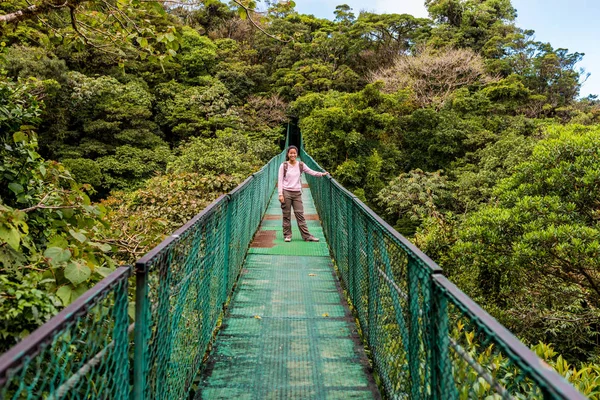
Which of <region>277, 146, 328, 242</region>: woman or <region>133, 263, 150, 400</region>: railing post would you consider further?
<region>277, 146, 328, 242</region>: woman

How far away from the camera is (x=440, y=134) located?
1964 cm

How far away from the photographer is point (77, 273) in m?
1.59

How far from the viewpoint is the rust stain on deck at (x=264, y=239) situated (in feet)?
19.9

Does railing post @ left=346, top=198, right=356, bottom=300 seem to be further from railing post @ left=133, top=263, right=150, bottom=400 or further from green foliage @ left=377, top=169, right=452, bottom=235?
green foliage @ left=377, top=169, right=452, bottom=235

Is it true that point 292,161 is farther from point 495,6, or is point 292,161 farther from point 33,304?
point 495,6

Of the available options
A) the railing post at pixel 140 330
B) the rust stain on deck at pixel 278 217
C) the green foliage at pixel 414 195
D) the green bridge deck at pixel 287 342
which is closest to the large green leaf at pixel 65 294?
the railing post at pixel 140 330

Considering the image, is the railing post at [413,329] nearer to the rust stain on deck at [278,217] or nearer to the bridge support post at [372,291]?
the bridge support post at [372,291]

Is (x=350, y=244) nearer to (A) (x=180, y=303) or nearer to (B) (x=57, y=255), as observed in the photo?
(A) (x=180, y=303)

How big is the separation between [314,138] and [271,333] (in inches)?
638

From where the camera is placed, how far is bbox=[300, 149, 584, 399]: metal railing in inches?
40.2

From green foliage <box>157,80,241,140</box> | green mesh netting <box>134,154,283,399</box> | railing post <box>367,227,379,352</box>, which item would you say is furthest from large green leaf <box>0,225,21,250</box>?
green foliage <box>157,80,241,140</box>

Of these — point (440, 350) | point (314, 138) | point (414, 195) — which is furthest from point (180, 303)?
point (314, 138)

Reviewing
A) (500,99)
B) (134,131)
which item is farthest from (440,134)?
(134,131)

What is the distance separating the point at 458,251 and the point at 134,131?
60.9 ft
